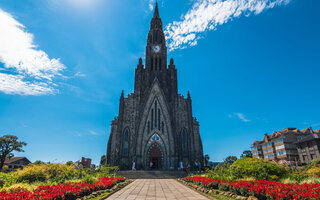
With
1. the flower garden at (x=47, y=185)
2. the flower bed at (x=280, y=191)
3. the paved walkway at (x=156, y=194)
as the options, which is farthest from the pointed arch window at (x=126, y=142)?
the flower bed at (x=280, y=191)

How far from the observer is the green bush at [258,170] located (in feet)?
34.7

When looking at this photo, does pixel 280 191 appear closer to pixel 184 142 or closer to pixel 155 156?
pixel 155 156

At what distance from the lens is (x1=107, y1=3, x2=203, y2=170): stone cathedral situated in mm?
33281

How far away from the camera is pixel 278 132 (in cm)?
5250

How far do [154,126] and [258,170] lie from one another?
84.6 ft

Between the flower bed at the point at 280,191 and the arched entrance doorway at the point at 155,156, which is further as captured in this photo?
the arched entrance doorway at the point at 155,156

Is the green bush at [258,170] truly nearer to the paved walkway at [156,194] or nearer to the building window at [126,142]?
the paved walkway at [156,194]

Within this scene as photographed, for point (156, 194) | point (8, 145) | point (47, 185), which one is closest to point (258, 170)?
point (156, 194)

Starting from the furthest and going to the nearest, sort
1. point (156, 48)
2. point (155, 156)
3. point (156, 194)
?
1. point (156, 48)
2. point (155, 156)
3. point (156, 194)

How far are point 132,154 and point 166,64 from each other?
2268 cm

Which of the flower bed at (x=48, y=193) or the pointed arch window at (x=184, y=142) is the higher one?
the pointed arch window at (x=184, y=142)

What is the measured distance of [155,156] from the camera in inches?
1334

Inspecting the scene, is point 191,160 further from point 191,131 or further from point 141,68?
point 141,68

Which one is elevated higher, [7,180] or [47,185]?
[7,180]
